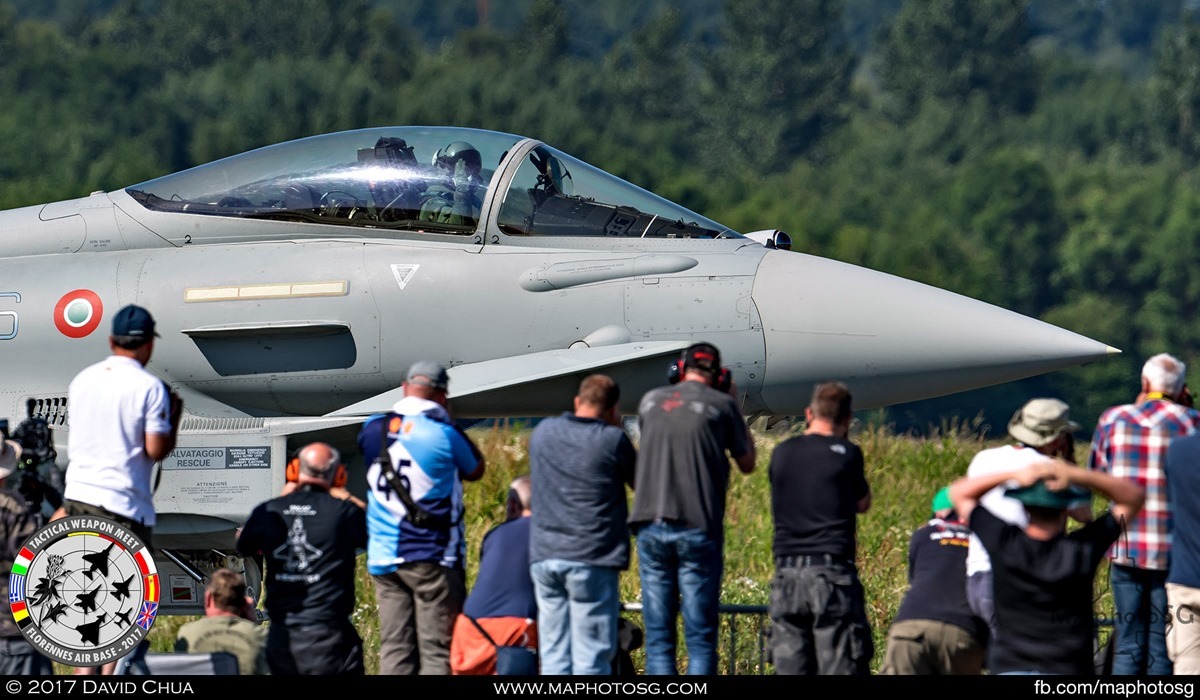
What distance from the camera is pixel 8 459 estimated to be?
9.39 m

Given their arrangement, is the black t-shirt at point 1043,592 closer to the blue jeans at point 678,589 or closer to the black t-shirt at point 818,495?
the black t-shirt at point 818,495

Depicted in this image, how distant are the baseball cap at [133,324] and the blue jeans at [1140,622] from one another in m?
5.01

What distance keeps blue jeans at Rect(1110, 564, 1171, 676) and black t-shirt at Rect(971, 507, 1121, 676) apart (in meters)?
1.38

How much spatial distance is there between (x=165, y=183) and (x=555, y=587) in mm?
4958

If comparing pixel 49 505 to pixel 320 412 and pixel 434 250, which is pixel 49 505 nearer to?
pixel 320 412

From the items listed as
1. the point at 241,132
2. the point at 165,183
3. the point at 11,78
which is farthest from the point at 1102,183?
A: the point at 165,183

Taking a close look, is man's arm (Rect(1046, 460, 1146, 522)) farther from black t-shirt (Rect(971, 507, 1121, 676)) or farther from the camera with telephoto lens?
the camera with telephoto lens

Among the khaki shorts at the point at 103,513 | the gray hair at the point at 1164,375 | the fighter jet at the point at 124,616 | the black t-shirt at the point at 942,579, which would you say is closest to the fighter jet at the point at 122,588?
the fighter jet at the point at 124,616

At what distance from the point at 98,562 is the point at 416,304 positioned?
9.59ft

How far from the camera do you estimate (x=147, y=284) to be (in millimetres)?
11375

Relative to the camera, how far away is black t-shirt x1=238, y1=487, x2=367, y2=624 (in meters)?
8.59

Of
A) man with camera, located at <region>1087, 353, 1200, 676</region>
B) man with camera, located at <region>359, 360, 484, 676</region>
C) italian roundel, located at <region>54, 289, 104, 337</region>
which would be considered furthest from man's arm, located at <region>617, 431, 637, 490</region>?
italian roundel, located at <region>54, 289, 104, 337</region>

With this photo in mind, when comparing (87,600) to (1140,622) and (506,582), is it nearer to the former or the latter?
(506,582)

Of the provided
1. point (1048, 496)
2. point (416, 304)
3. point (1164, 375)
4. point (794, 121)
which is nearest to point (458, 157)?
point (416, 304)
